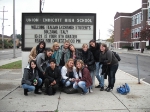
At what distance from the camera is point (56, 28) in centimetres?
819

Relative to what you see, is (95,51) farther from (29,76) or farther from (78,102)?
(29,76)

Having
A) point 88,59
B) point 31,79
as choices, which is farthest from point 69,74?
point 31,79

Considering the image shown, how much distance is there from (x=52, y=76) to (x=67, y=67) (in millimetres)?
550

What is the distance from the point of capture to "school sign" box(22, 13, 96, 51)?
806cm

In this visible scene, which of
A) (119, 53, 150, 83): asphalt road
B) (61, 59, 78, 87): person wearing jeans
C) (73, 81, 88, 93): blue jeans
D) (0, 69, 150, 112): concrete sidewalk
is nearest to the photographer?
(0, 69, 150, 112): concrete sidewalk

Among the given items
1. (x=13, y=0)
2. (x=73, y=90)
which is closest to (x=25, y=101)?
(x=73, y=90)

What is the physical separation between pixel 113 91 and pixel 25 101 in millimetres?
3027

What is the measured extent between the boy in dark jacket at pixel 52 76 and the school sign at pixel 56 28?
1.76 metres

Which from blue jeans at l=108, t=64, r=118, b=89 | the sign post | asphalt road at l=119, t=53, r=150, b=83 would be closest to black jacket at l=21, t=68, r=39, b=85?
the sign post

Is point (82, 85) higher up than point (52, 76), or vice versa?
point (52, 76)

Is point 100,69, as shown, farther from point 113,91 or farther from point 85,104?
point 85,104

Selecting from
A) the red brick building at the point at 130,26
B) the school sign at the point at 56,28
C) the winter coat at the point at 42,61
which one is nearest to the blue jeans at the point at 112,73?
the school sign at the point at 56,28

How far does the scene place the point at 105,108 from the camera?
538cm

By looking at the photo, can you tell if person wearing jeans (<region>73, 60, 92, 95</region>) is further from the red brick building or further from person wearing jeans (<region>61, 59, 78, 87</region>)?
the red brick building
